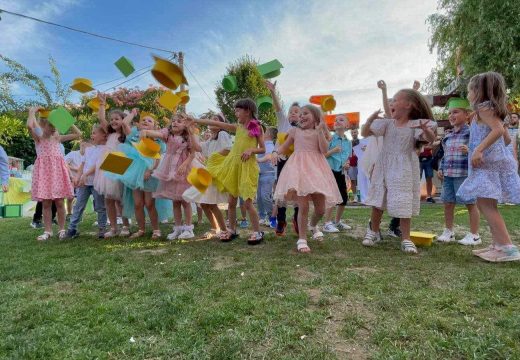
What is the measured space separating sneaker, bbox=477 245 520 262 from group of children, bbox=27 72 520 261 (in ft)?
0.04

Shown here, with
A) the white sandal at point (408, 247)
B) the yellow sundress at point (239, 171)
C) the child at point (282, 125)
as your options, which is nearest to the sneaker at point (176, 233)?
the yellow sundress at point (239, 171)

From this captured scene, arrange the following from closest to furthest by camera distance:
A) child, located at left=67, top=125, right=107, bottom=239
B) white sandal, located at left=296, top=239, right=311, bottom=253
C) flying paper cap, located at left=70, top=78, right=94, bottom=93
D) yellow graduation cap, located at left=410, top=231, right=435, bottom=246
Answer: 1. white sandal, located at left=296, top=239, right=311, bottom=253
2. yellow graduation cap, located at left=410, top=231, right=435, bottom=246
3. flying paper cap, located at left=70, top=78, right=94, bottom=93
4. child, located at left=67, top=125, right=107, bottom=239

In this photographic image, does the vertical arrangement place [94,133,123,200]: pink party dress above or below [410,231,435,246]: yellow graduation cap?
above

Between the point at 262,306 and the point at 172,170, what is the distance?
3054mm

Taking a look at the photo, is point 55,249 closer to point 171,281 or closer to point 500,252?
point 171,281

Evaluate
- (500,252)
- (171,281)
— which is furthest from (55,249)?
(500,252)

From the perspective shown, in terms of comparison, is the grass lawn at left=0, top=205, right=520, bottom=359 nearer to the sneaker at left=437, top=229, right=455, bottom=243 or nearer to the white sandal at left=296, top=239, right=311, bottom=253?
the white sandal at left=296, top=239, right=311, bottom=253

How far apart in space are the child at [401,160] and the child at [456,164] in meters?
0.80

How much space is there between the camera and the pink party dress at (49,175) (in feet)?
17.4

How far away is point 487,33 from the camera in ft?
45.5

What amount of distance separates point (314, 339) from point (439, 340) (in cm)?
58

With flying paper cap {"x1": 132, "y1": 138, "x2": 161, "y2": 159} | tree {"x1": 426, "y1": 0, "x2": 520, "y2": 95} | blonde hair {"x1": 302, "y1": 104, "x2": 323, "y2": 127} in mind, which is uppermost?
tree {"x1": 426, "y1": 0, "x2": 520, "y2": 95}

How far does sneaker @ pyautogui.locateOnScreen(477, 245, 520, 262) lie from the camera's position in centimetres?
339

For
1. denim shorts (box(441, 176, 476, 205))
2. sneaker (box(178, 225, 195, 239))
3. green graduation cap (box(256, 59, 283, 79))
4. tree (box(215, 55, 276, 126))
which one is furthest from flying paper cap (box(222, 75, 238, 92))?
tree (box(215, 55, 276, 126))
